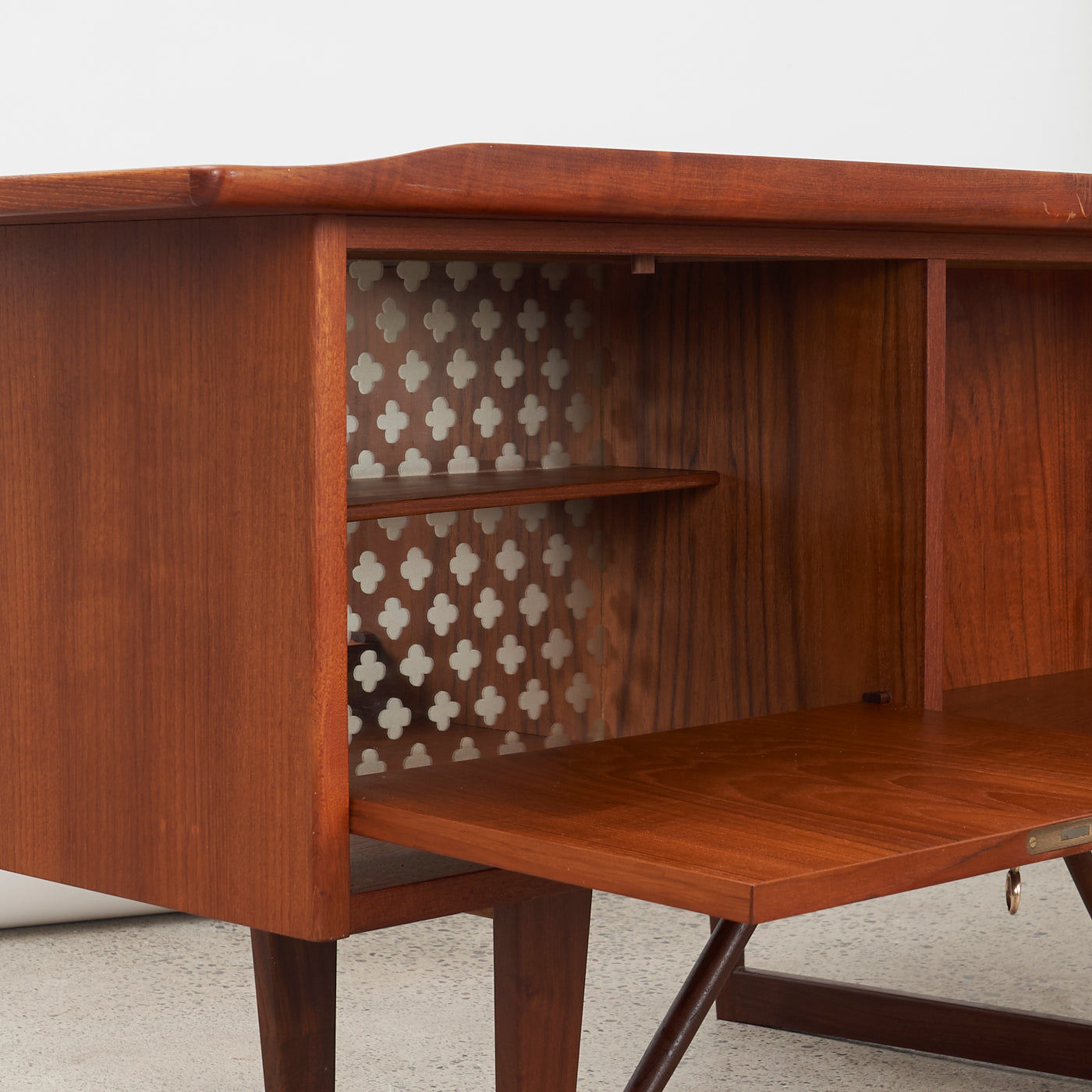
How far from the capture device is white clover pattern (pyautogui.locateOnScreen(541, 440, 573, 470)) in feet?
6.79

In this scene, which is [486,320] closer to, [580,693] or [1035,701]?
[580,693]

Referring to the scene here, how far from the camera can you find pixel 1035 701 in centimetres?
209

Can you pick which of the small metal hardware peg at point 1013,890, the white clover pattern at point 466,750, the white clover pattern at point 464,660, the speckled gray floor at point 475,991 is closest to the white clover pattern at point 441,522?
the white clover pattern at point 464,660

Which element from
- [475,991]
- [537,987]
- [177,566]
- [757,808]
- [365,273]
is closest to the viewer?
[757,808]

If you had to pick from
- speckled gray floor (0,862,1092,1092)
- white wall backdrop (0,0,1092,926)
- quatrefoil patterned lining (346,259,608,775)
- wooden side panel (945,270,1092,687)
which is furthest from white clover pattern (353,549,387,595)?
white wall backdrop (0,0,1092,926)

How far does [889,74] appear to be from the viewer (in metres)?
3.86

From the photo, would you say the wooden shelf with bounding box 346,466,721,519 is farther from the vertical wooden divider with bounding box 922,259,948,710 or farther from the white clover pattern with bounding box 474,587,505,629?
the vertical wooden divider with bounding box 922,259,948,710

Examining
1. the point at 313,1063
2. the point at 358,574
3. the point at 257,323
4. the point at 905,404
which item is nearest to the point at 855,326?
the point at 905,404

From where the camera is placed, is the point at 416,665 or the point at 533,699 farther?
the point at 533,699

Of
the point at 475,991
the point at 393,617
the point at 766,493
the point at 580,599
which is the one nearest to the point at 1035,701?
the point at 766,493

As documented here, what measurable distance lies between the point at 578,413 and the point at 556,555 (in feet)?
0.53

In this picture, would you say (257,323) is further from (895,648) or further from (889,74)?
(889,74)

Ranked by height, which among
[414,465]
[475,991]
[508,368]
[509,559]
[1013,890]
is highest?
[508,368]

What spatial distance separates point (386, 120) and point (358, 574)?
1.72 metres
